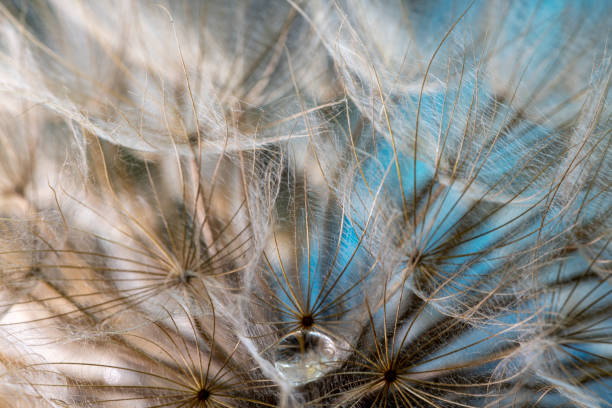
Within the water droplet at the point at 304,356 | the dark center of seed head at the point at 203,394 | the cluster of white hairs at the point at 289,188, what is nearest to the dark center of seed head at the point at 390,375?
the cluster of white hairs at the point at 289,188

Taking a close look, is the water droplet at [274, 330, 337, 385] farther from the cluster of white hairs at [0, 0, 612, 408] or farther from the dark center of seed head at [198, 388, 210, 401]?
the dark center of seed head at [198, 388, 210, 401]

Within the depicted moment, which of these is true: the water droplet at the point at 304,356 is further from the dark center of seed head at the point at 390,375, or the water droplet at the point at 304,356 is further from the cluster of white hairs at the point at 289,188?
the dark center of seed head at the point at 390,375

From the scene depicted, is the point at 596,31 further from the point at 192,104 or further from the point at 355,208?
the point at 192,104

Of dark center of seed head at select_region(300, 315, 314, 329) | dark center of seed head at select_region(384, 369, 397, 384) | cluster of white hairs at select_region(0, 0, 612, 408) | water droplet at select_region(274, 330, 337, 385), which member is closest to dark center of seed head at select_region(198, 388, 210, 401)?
cluster of white hairs at select_region(0, 0, 612, 408)

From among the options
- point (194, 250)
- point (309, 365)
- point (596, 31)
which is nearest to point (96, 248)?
point (194, 250)

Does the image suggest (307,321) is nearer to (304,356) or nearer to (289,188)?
(304,356)

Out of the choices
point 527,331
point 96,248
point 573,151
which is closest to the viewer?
point 527,331
